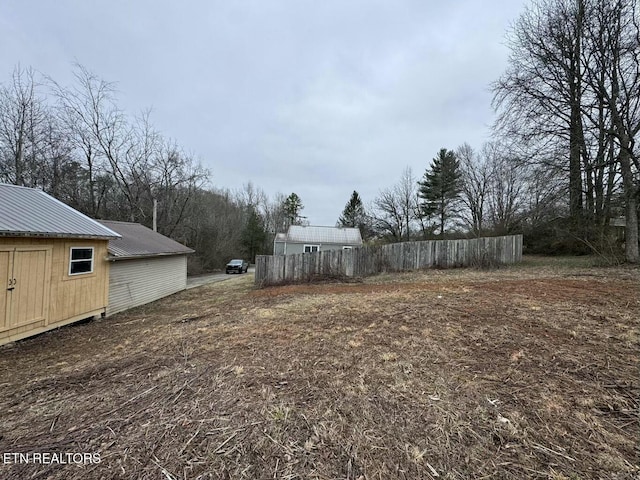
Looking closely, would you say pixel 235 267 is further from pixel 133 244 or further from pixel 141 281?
pixel 133 244

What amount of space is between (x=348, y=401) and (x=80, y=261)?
7.65 m

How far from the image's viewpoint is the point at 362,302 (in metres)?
6.25

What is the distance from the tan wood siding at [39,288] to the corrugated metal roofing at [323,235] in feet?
58.2

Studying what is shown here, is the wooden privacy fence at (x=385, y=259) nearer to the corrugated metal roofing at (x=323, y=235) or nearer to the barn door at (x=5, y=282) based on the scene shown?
the barn door at (x=5, y=282)

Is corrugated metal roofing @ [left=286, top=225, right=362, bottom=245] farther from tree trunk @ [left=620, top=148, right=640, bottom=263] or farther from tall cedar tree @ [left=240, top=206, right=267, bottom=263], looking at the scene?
tree trunk @ [left=620, top=148, right=640, bottom=263]

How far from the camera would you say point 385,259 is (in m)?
12.6

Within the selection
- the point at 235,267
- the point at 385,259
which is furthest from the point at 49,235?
the point at 235,267

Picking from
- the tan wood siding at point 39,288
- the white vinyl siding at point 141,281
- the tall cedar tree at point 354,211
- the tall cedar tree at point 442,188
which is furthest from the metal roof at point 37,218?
the tall cedar tree at point 354,211

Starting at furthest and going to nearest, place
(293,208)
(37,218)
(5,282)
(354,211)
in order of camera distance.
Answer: (293,208), (354,211), (37,218), (5,282)

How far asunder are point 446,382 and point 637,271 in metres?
10.5

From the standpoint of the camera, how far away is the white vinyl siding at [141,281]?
8.33 metres

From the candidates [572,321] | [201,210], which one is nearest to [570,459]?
[572,321]

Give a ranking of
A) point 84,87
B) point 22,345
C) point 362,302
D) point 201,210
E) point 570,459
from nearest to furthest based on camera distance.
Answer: point 570,459, point 22,345, point 362,302, point 84,87, point 201,210

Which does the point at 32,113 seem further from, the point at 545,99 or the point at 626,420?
the point at 545,99
